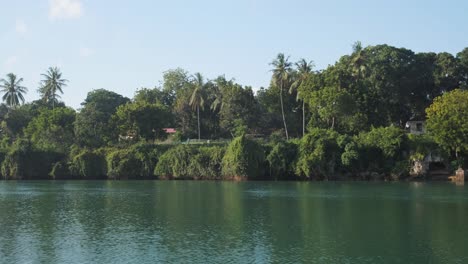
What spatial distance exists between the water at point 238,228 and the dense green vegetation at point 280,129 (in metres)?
20.2

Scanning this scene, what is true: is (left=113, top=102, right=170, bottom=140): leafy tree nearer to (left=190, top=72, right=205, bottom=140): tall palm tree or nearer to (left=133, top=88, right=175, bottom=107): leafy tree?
(left=190, top=72, right=205, bottom=140): tall palm tree

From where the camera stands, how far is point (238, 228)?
116ft

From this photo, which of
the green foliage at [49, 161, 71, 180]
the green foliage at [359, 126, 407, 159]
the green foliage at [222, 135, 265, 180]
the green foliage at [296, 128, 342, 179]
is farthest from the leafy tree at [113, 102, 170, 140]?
the green foliage at [359, 126, 407, 159]

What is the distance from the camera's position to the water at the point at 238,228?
89.8 feet

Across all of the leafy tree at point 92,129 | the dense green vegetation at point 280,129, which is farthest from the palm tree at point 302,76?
the leafy tree at point 92,129

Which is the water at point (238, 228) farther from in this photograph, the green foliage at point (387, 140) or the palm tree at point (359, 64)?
the palm tree at point (359, 64)

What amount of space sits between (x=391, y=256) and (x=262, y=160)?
55119 millimetres

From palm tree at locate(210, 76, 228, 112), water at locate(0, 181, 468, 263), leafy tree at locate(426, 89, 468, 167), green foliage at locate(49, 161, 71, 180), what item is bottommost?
water at locate(0, 181, 468, 263)

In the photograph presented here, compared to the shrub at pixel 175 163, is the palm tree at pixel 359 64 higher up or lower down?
higher up

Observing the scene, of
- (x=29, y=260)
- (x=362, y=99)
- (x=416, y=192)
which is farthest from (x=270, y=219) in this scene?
(x=362, y=99)

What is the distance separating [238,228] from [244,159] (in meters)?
44.9

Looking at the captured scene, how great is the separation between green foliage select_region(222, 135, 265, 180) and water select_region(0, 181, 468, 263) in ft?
74.9

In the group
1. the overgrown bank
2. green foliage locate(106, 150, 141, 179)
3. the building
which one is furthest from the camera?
green foliage locate(106, 150, 141, 179)

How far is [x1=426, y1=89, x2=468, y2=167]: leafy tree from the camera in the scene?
70.5 m
